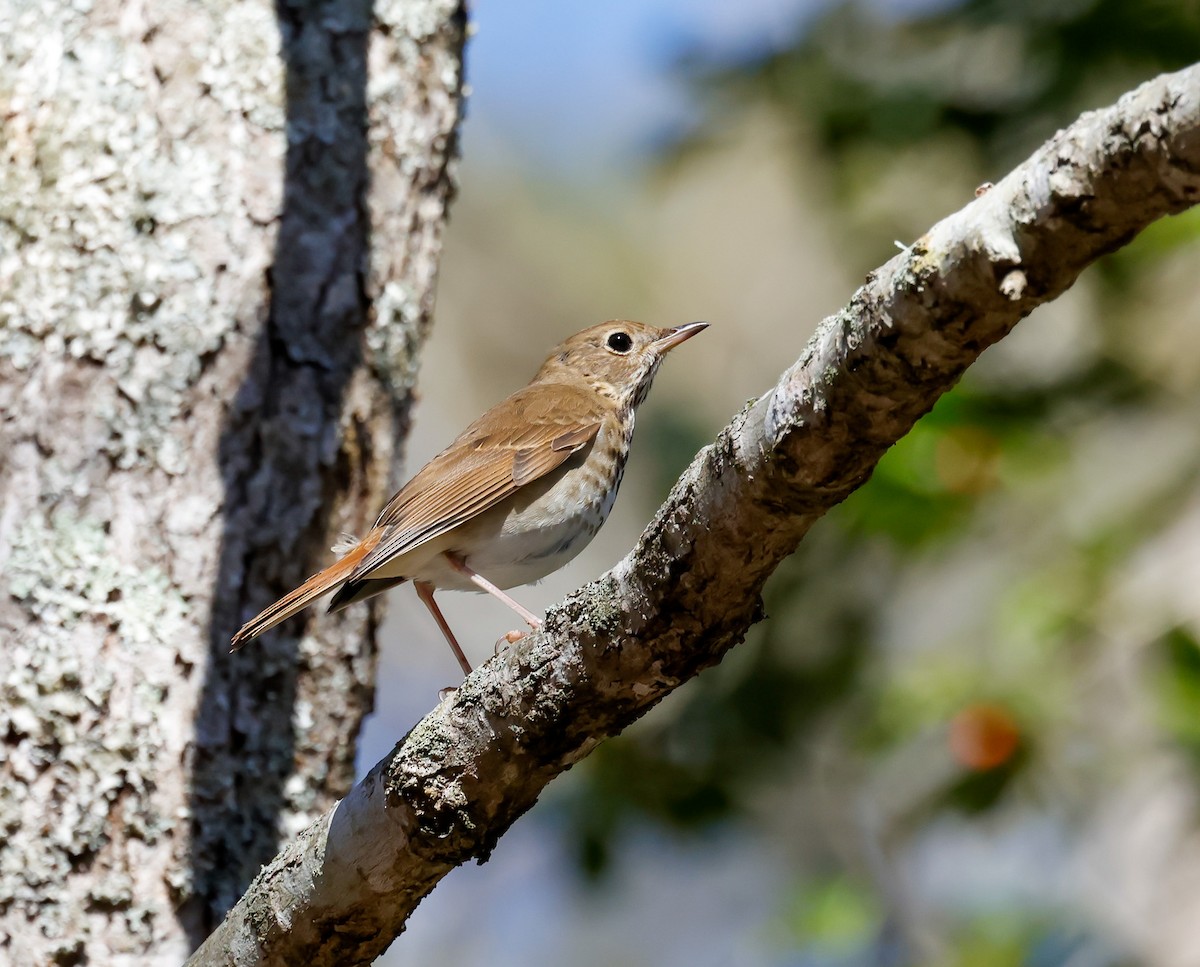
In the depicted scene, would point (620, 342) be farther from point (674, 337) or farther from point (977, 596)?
point (977, 596)

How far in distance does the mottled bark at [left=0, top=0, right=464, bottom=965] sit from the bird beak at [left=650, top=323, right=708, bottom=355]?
139 cm

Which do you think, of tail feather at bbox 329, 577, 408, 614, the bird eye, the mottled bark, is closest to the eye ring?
the bird eye

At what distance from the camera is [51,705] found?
3633 millimetres

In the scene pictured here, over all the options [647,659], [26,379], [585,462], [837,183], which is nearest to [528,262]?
[837,183]

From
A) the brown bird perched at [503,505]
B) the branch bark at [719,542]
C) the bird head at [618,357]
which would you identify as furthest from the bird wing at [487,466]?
the branch bark at [719,542]

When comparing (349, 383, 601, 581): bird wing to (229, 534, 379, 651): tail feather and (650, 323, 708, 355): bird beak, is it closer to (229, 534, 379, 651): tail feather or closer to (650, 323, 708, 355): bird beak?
(229, 534, 379, 651): tail feather

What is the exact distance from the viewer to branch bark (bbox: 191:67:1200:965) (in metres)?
1.87

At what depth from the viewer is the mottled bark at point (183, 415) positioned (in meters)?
3.66

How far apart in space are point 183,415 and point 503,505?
1175 mm

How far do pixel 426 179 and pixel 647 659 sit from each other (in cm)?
242

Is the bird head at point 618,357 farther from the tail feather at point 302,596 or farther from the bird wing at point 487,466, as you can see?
the tail feather at point 302,596

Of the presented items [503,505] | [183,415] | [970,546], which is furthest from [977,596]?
[183,415]

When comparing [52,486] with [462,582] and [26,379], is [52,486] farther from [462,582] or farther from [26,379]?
[462,582]

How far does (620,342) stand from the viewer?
5.74 meters
